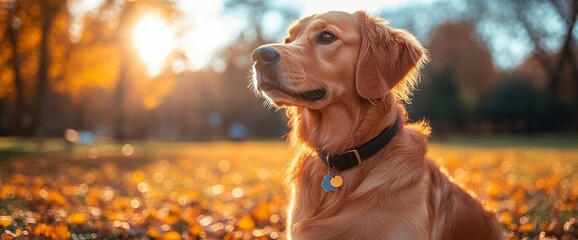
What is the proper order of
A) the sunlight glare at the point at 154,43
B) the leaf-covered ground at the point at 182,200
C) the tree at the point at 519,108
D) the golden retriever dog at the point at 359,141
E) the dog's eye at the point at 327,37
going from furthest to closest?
the tree at the point at 519,108 < the sunlight glare at the point at 154,43 < the leaf-covered ground at the point at 182,200 < the dog's eye at the point at 327,37 < the golden retriever dog at the point at 359,141

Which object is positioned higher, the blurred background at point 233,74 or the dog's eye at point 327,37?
the dog's eye at point 327,37

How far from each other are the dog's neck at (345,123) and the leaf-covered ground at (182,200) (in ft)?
3.30

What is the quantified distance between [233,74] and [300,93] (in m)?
46.1

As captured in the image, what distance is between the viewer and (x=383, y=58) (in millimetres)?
3934

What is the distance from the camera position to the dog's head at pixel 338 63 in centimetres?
380

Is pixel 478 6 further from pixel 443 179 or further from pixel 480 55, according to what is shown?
pixel 443 179

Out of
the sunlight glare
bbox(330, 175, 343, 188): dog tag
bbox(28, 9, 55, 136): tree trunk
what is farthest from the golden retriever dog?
the sunlight glare

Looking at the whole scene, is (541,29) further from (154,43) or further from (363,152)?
(363,152)

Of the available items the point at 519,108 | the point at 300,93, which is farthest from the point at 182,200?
the point at 519,108

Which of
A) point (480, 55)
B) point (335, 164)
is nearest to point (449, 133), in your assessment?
point (480, 55)

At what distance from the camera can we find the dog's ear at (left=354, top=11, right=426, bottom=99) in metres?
3.79

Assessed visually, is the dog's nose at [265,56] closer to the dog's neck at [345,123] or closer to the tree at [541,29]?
the dog's neck at [345,123]

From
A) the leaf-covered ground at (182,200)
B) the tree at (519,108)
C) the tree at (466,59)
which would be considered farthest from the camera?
the tree at (466,59)

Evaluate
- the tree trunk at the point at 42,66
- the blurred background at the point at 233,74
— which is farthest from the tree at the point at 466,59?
the tree trunk at the point at 42,66
